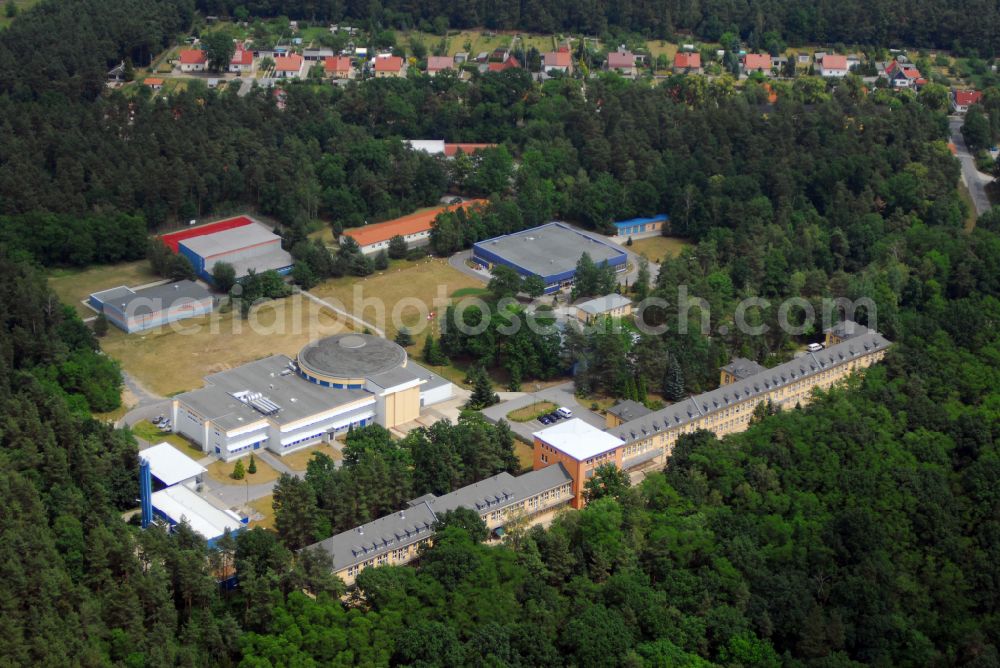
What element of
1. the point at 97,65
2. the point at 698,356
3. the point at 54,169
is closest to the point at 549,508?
the point at 698,356

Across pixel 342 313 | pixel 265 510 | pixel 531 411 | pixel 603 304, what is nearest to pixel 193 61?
pixel 342 313

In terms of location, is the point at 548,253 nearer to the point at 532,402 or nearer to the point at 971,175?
the point at 532,402

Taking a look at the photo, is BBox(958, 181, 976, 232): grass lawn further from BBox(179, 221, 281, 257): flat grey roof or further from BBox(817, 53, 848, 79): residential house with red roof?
BBox(179, 221, 281, 257): flat grey roof

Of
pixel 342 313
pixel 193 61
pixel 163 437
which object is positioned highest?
pixel 193 61

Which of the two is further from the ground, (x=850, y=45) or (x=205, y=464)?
(x=850, y=45)

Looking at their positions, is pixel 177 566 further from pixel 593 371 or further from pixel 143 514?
pixel 593 371

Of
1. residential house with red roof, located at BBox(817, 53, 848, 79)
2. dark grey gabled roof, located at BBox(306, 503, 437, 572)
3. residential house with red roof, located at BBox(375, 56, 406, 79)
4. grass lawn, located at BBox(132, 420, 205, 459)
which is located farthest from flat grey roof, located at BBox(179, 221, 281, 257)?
residential house with red roof, located at BBox(817, 53, 848, 79)

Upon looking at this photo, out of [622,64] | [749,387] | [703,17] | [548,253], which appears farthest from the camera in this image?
[703,17]
